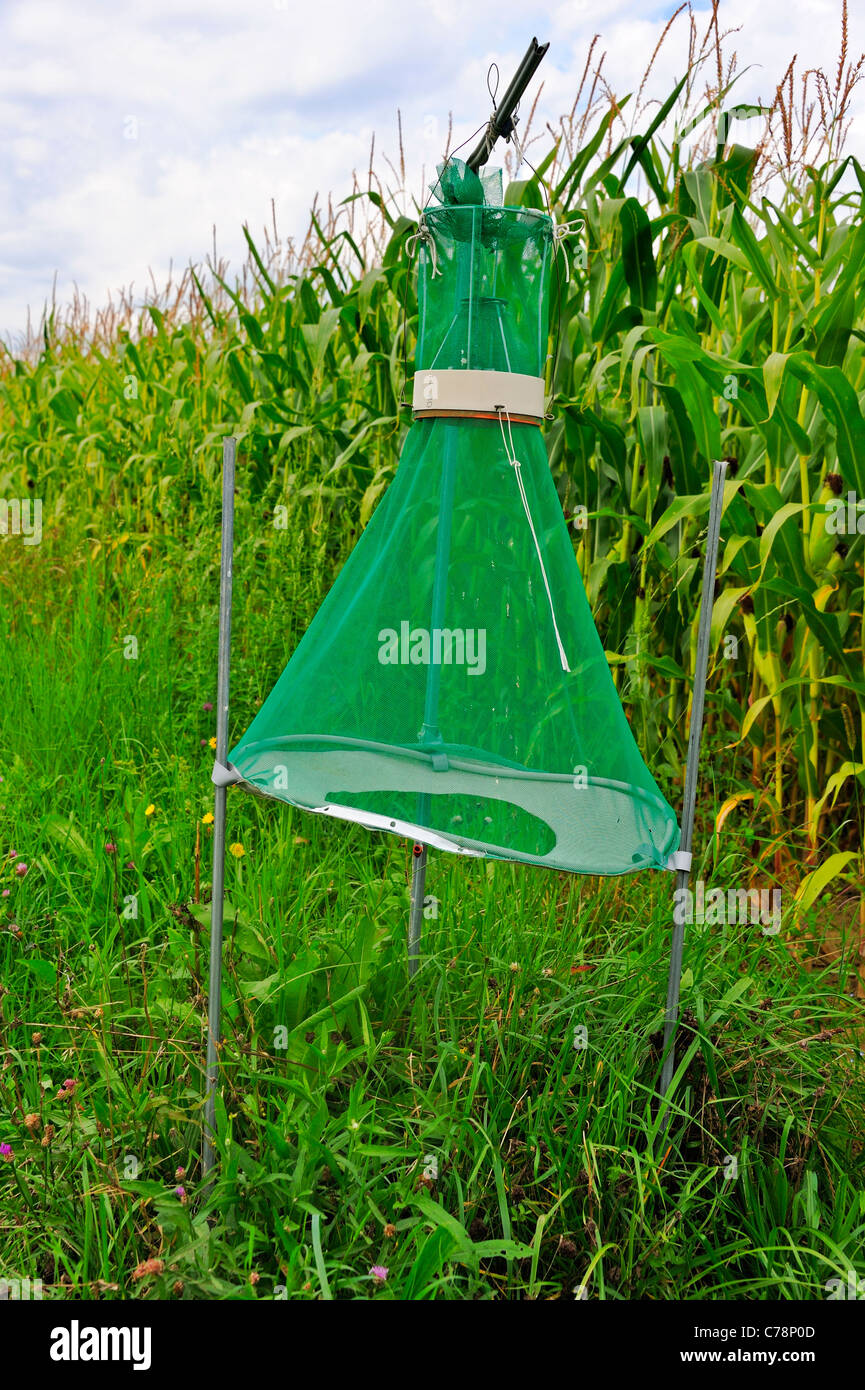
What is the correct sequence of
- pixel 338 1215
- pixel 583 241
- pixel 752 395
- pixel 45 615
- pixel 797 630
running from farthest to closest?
pixel 45 615, pixel 583 241, pixel 797 630, pixel 752 395, pixel 338 1215

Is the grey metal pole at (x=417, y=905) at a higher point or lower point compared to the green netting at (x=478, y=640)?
lower

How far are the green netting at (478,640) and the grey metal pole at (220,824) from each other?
75mm

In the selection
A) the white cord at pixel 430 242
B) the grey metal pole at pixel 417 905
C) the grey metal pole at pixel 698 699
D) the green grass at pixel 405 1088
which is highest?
the white cord at pixel 430 242

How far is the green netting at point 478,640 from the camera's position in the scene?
59.6 inches

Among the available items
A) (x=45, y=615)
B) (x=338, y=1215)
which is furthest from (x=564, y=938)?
(x=45, y=615)

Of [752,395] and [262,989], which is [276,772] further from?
[752,395]

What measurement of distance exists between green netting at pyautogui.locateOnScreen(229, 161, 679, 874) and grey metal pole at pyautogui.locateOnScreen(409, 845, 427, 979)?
30 centimetres

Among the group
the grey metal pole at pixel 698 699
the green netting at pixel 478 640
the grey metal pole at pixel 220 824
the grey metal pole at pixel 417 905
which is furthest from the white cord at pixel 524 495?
the grey metal pole at pixel 417 905

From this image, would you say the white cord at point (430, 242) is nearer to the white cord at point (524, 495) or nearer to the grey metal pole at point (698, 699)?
the white cord at point (524, 495)

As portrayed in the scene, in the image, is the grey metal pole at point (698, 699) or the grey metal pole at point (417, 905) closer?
the grey metal pole at point (698, 699)

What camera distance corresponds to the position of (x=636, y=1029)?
71.7 inches

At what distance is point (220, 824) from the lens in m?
1.46

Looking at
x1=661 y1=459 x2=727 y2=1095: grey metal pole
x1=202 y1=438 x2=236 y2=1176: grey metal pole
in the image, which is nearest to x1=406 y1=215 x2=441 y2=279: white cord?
x1=202 y1=438 x2=236 y2=1176: grey metal pole
